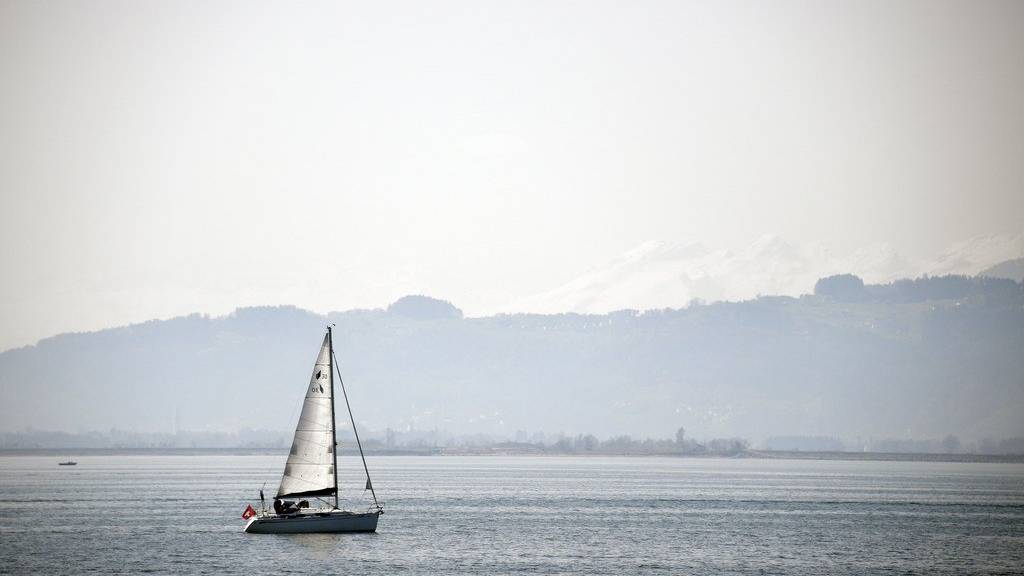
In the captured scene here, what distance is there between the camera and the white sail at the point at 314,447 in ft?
382

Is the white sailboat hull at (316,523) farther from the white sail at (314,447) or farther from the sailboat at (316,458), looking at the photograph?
the white sail at (314,447)

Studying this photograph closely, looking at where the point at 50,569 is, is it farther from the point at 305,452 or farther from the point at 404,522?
the point at 404,522

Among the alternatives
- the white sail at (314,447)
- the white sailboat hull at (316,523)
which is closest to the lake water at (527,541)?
the white sailboat hull at (316,523)

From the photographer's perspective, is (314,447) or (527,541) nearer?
(314,447)

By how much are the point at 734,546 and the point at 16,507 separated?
94712 millimetres

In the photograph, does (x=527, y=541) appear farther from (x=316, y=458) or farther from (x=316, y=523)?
(x=316, y=458)

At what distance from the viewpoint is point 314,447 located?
383 ft

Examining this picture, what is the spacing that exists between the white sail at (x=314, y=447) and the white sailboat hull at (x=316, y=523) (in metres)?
2.44

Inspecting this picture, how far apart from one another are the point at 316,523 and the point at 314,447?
7078 mm

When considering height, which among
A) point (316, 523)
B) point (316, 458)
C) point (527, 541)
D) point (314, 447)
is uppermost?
point (314, 447)

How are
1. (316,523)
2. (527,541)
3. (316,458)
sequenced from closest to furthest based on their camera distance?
1. (316,458)
2. (316,523)
3. (527,541)

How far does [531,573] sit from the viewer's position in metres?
101

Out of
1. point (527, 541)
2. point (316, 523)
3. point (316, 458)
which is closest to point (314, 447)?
point (316, 458)

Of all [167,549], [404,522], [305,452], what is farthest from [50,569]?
[404,522]
